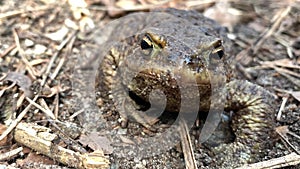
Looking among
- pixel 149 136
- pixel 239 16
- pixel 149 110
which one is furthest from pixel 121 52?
pixel 239 16

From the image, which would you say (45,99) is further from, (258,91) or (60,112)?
(258,91)

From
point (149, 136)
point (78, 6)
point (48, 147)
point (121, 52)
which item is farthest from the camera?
point (78, 6)

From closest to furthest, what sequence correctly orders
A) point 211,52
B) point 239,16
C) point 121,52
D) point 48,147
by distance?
1. point 48,147
2. point 211,52
3. point 121,52
4. point 239,16

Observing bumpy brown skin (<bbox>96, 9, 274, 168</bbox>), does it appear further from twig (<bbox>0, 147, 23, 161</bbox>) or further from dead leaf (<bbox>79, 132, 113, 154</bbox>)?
twig (<bbox>0, 147, 23, 161</bbox>)

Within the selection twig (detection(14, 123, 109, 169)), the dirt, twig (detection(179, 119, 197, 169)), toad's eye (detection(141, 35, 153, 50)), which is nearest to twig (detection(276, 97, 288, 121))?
the dirt

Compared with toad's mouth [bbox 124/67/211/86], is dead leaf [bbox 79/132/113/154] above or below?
below
